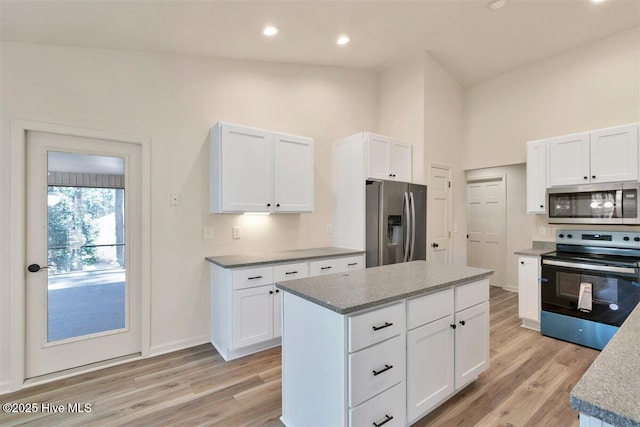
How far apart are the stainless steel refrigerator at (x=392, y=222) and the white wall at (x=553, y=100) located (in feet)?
5.25

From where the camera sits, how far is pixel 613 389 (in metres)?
0.79

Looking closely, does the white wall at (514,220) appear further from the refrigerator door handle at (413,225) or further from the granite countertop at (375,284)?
the granite countertop at (375,284)

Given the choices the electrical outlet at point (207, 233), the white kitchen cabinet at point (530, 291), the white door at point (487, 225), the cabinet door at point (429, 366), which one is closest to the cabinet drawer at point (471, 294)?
the cabinet door at point (429, 366)

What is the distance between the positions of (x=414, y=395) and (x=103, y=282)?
278cm

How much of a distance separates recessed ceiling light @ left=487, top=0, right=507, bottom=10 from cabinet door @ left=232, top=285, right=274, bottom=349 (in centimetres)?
371

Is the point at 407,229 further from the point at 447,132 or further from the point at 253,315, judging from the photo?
the point at 253,315

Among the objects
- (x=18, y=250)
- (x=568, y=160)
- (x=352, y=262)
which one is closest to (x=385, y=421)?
(x=352, y=262)

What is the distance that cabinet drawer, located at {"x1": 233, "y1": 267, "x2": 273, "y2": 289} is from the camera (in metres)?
2.82

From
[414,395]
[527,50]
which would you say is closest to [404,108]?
[527,50]

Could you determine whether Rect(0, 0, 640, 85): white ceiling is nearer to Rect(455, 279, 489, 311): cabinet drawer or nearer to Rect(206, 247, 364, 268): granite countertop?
Rect(206, 247, 364, 268): granite countertop

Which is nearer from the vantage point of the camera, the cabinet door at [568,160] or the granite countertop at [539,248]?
the cabinet door at [568,160]

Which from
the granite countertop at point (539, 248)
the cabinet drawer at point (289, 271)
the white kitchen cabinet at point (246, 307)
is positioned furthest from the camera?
the granite countertop at point (539, 248)

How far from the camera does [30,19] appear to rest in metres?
2.15

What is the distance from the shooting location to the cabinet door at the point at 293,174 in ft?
11.0
